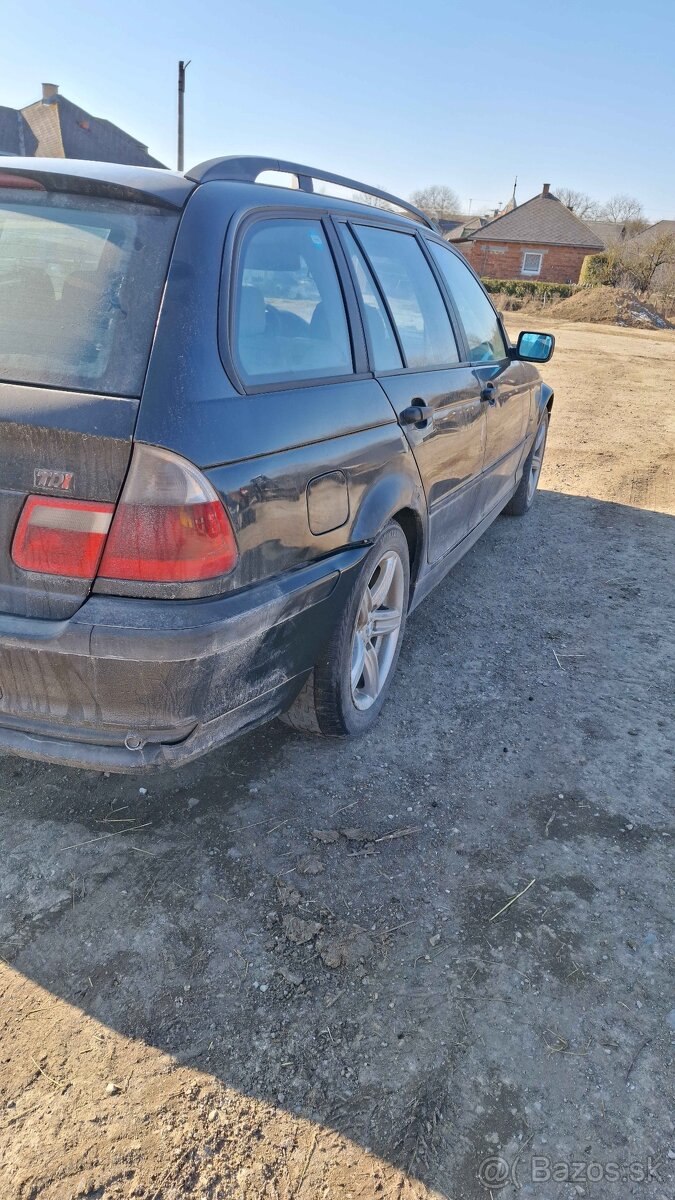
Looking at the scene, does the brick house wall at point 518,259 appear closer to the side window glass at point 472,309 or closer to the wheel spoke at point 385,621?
the side window glass at point 472,309

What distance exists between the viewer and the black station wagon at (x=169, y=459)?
5.86 feet

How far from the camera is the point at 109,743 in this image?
6.31 ft

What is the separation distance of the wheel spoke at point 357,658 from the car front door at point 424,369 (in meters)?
0.69

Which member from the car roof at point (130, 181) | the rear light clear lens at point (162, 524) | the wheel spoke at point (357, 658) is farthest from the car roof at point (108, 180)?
the wheel spoke at point (357, 658)

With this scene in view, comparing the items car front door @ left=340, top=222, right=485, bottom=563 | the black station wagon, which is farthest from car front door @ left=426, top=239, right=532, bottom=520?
the black station wagon

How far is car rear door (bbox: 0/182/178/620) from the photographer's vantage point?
1.77 metres

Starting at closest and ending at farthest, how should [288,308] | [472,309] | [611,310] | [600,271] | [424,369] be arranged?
1. [288,308]
2. [424,369]
3. [472,309]
4. [611,310]
5. [600,271]

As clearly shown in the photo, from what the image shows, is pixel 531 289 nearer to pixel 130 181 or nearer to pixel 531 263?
pixel 531 263

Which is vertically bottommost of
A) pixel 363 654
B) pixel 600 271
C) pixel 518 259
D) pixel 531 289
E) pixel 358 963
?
pixel 358 963

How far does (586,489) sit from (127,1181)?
21.8ft

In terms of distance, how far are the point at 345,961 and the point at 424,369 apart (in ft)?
7.78

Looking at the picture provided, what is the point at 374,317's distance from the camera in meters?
2.88

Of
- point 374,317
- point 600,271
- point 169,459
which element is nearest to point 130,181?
point 169,459

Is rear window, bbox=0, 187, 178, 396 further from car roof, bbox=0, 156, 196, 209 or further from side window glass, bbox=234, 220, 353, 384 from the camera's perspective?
side window glass, bbox=234, 220, 353, 384
